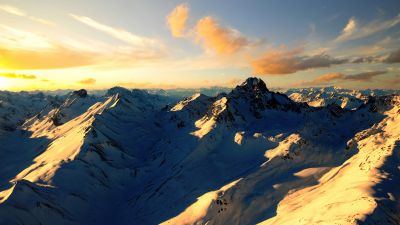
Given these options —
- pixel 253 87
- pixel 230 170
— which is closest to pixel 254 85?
pixel 253 87

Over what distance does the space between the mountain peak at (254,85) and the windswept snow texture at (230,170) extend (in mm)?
572

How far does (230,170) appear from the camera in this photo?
112562 millimetres

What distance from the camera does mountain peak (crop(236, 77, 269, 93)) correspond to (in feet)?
555

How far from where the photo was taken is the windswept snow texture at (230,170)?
7638 cm

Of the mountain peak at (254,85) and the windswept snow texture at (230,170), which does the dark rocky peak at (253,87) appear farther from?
the windswept snow texture at (230,170)

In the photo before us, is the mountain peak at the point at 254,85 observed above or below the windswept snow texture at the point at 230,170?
above

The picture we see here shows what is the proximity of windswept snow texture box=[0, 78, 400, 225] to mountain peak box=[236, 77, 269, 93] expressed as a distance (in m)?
0.57

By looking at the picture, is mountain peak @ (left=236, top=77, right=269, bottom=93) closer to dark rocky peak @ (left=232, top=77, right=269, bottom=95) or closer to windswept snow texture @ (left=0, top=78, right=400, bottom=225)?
dark rocky peak @ (left=232, top=77, right=269, bottom=95)

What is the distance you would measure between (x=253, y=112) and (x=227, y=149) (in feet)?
107

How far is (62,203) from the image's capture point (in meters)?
105

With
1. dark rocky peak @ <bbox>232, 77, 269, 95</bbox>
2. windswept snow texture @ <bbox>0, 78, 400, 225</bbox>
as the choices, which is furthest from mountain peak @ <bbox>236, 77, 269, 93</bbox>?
windswept snow texture @ <bbox>0, 78, 400, 225</bbox>

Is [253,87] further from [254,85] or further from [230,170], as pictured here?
[230,170]

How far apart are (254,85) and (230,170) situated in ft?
238

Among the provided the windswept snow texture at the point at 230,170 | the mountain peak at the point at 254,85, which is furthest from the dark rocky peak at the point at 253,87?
the windswept snow texture at the point at 230,170
